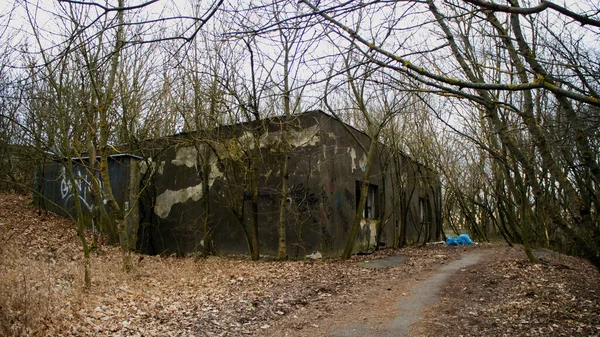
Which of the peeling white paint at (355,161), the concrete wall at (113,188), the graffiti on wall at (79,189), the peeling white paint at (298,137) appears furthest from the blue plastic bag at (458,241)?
the graffiti on wall at (79,189)

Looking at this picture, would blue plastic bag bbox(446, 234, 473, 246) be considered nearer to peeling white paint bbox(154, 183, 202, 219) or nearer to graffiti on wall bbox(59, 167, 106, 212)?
peeling white paint bbox(154, 183, 202, 219)

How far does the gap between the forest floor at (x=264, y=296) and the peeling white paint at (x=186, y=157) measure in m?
3.40

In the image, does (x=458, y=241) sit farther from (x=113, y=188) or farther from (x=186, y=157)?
(x=113, y=188)

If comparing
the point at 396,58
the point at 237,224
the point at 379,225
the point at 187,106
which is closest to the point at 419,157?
the point at 379,225

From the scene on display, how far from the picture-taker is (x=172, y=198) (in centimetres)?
1427

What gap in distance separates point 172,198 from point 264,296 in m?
7.42

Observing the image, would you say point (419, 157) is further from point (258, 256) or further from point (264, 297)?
point (264, 297)

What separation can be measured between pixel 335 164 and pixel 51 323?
8.97 meters

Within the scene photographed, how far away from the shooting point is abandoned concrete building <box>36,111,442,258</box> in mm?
Answer: 12461

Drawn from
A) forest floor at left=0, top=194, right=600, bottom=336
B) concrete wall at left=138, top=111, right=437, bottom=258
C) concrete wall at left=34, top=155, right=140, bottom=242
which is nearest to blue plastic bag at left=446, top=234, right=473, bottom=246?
concrete wall at left=138, top=111, right=437, bottom=258

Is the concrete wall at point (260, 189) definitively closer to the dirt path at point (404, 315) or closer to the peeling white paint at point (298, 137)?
the peeling white paint at point (298, 137)

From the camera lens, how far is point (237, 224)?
1330 centimetres

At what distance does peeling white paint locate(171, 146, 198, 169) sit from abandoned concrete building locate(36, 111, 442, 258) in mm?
32

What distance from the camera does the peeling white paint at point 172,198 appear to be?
1387 cm
